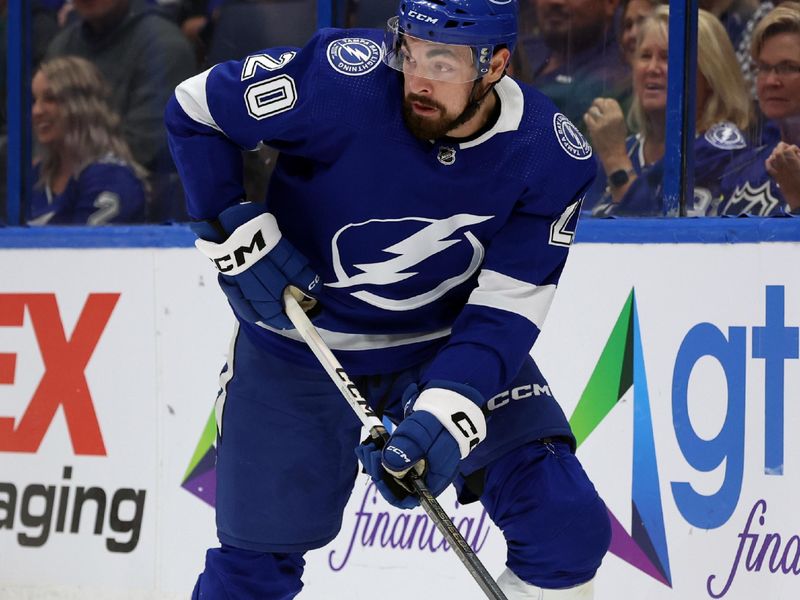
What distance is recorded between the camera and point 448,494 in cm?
344

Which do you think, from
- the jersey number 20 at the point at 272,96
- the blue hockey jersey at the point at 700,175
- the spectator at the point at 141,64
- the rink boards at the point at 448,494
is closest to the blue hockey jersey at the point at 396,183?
the jersey number 20 at the point at 272,96

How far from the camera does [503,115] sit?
8.01 feet

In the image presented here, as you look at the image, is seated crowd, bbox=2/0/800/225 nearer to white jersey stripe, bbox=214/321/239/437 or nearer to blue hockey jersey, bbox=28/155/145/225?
blue hockey jersey, bbox=28/155/145/225

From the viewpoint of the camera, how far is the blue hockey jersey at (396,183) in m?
2.42

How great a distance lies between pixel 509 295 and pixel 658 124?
118cm

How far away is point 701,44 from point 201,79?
4.65ft

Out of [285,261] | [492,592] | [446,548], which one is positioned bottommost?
[446,548]

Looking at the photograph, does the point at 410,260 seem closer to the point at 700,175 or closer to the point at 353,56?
the point at 353,56

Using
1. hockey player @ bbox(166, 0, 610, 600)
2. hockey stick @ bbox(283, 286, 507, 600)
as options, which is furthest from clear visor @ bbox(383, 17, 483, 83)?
hockey stick @ bbox(283, 286, 507, 600)

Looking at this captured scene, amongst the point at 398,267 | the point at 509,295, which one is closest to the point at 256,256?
the point at 398,267

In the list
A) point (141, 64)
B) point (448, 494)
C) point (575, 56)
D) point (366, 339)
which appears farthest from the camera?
point (141, 64)

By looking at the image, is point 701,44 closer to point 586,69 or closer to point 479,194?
point 586,69

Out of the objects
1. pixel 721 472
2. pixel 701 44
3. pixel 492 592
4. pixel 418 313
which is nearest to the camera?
pixel 492 592

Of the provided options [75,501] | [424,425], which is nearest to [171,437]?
[75,501]
